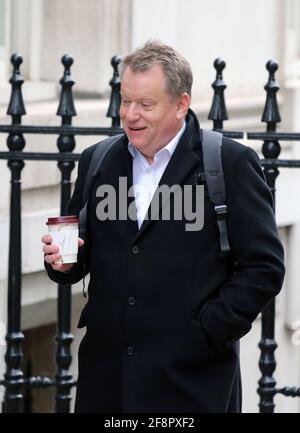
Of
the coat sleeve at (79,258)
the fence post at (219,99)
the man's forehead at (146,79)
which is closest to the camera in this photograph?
the man's forehead at (146,79)

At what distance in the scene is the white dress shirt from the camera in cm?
420

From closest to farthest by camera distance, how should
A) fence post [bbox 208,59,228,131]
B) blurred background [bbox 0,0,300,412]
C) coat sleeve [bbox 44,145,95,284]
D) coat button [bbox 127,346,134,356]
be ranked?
coat button [bbox 127,346,134,356] → coat sleeve [bbox 44,145,95,284] → fence post [bbox 208,59,228,131] → blurred background [bbox 0,0,300,412]

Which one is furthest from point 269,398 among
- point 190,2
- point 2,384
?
point 190,2

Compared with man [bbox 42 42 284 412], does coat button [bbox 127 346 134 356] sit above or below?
below

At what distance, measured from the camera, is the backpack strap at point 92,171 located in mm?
4277

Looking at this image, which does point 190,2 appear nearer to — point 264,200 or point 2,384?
point 2,384

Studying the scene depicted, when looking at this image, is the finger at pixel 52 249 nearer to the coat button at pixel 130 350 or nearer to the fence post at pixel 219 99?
the coat button at pixel 130 350

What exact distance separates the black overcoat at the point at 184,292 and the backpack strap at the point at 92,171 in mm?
81

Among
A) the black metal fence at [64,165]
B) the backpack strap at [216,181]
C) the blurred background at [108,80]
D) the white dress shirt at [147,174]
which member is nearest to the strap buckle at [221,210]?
the backpack strap at [216,181]

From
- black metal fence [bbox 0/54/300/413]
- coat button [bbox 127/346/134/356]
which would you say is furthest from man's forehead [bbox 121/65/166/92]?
black metal fence [bbox 0/54/300/413]

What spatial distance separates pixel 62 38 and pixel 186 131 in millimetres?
2909

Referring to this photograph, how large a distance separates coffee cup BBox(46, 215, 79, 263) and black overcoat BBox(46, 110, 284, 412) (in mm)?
122

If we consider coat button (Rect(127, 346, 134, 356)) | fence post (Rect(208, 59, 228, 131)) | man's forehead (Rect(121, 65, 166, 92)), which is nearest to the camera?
man's forehead (Rect(121, 65, 166, 92))

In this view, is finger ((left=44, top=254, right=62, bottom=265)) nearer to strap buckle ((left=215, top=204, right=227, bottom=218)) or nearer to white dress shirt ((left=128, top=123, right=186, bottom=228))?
white dress shirt ((left=128, top=123, right=186, bottom=228))
